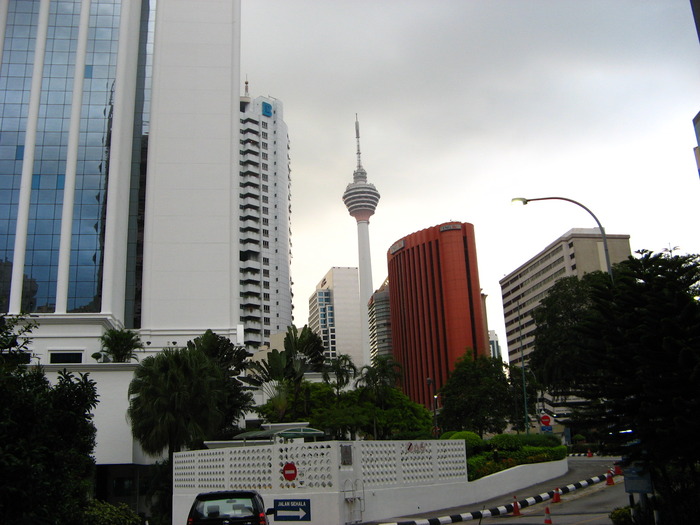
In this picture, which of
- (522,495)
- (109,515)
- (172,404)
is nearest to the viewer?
(109,515)

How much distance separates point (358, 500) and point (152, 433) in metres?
16.7

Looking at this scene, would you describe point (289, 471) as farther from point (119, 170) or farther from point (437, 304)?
point (437, 304)

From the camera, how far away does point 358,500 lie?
20.4 m

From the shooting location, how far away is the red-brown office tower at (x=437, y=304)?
152m

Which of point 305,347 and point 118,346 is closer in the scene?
point 118,346

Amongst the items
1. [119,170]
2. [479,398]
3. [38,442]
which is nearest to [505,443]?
[38,442]

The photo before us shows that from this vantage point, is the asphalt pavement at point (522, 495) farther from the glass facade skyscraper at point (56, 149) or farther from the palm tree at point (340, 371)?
the glass facade skyscraper at point (56, 149)

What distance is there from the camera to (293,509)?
2033 cm

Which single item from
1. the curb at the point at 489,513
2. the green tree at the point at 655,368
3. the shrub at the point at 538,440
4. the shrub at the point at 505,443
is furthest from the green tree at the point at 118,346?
the green tree at the point at 655,368

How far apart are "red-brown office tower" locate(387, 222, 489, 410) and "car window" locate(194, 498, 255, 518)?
131 meters

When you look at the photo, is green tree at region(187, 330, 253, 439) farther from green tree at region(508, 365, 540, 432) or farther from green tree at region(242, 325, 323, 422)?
green tree at region(508, 365, 540, 432)

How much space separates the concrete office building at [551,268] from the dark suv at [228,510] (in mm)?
101636

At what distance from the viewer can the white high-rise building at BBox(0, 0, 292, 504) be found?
5806 cm

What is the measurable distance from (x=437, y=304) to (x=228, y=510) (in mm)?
146962
